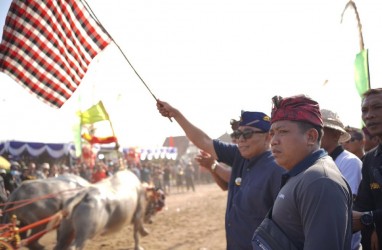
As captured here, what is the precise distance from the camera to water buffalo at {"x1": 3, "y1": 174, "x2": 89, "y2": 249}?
27.6 ft

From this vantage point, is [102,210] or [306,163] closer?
[306,163]

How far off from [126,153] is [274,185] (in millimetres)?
23423

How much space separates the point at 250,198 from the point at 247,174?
0.28 m

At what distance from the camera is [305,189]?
1632mm

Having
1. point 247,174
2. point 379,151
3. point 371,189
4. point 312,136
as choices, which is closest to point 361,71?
point 379,151

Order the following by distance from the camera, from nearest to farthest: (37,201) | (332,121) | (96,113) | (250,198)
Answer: (250,198)
(332,121)
(37,201)
(96,113)

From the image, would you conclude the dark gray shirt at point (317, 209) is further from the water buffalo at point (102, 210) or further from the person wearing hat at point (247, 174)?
the water buffalo at point (102, 210)

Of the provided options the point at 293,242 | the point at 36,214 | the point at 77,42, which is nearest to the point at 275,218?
the point at 293,242

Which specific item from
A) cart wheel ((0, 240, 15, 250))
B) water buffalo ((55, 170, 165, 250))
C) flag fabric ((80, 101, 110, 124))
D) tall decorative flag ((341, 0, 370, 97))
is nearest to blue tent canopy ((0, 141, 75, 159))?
flag fabric ((80, 101, 110, 124))

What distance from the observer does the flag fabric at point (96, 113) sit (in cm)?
1474

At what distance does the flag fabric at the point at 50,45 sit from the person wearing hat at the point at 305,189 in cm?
287

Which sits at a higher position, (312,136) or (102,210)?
(312,136)

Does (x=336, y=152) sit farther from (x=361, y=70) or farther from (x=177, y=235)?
(x=177, y=235)

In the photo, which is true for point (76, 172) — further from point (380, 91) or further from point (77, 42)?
point (380, 91)
